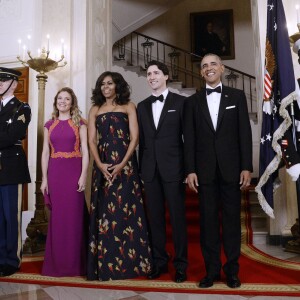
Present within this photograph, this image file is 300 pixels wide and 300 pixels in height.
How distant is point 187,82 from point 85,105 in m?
6.01

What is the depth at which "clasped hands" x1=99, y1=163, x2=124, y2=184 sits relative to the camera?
2.99 m

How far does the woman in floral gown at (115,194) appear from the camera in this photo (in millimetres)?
2990

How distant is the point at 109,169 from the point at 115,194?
0.71 feet

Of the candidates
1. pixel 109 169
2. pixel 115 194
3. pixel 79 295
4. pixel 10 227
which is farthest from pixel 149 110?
pixel 10 227

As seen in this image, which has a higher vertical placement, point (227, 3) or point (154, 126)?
point (227, 3)

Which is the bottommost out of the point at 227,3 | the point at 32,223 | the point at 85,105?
the point at 32,223

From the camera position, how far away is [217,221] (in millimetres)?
2734

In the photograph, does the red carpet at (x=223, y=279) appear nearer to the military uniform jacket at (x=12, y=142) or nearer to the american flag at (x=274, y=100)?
the american flag at (x=274, y=100)

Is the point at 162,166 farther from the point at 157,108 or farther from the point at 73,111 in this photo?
the point at 73,111

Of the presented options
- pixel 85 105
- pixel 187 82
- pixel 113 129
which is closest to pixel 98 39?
pixel 85 105

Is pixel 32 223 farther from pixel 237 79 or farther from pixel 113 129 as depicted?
pixel 237 79

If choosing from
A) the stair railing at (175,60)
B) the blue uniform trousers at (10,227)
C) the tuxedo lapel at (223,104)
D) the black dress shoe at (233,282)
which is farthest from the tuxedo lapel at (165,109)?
the stair railing at (175,60)

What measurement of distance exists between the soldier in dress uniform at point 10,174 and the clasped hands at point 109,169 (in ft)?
2.82

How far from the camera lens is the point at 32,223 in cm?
437
